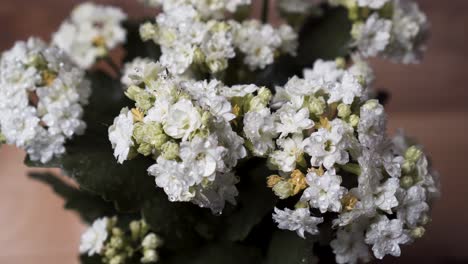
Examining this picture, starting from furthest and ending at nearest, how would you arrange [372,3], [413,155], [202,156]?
[372,3]
[413,155]
[202,156]

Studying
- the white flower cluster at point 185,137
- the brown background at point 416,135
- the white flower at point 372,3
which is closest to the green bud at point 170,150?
the white flower cluster at point 185,137

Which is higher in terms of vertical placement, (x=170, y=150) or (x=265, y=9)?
(x=265, y=9)

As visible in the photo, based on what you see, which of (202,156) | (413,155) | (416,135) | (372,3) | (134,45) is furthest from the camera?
(416,135)

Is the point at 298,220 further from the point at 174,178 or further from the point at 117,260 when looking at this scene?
the point at 117,260

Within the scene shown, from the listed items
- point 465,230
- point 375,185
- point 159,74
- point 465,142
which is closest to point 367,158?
point 375,185

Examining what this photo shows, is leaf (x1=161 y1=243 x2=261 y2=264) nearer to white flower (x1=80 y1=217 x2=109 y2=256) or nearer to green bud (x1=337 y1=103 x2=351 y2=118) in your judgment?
white flower (x1=80 y1=217 x2=109 y2=256)

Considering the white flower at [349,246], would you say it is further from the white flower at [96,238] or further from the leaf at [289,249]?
the white flower at [96,238]

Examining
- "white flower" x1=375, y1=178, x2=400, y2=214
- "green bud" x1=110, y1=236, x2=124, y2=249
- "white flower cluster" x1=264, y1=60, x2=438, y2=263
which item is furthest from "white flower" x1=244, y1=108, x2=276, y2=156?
"green bud" x1=110, y1=236, x2=124, y2=249

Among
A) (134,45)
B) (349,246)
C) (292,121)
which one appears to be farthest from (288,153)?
(134,45)
